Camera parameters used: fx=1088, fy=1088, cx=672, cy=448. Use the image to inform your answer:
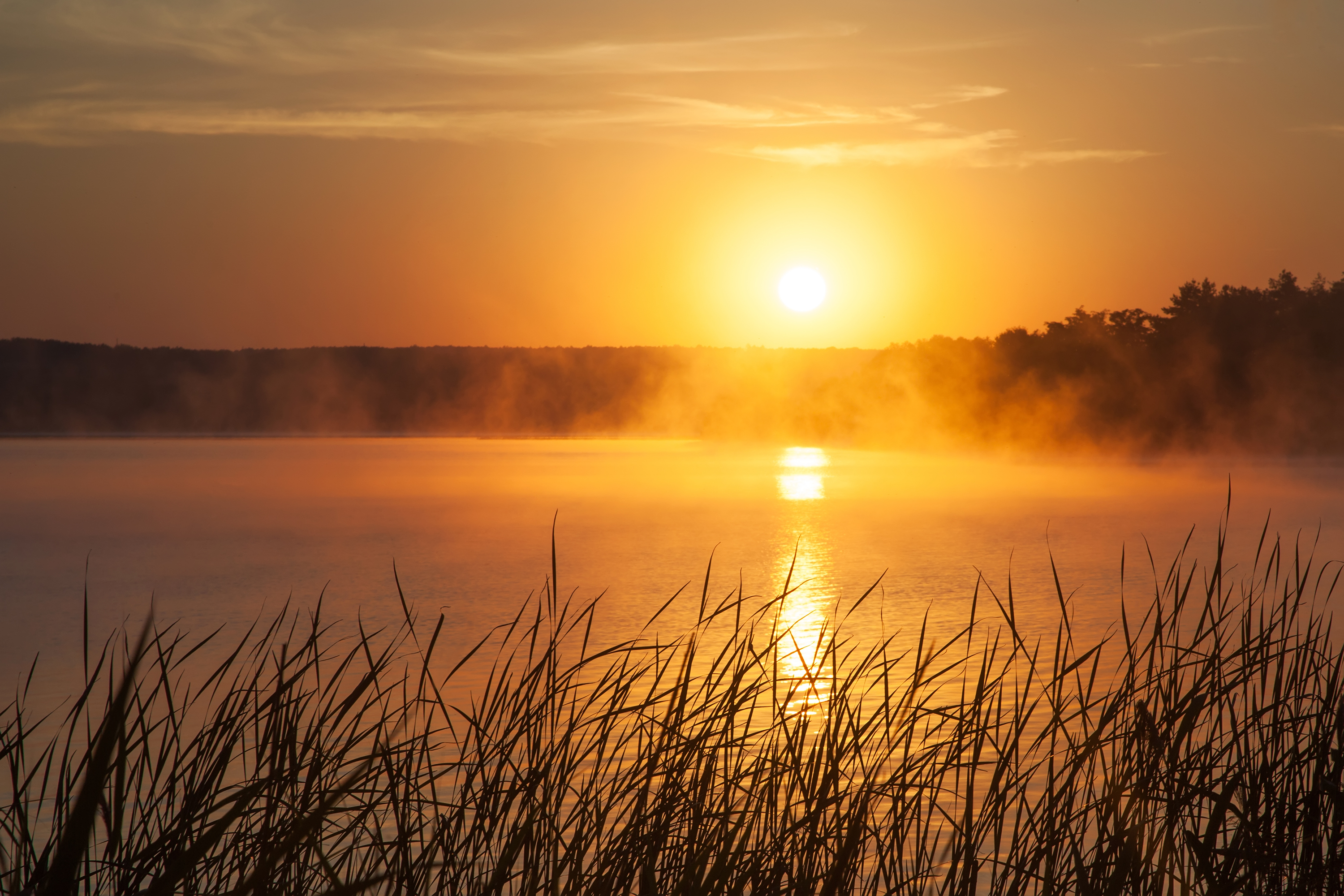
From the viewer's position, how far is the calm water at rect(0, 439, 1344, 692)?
7.09 metres

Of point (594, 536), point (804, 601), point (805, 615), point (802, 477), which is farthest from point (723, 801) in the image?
point (802, 477)

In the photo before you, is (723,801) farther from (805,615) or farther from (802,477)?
(802,477)

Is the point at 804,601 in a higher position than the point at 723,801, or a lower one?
lower

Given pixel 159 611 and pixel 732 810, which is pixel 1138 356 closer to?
pixel 159 611

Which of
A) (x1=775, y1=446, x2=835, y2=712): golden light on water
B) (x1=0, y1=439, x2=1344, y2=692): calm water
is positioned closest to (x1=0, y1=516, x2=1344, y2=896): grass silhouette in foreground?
(x1=775, y1=446, x2=835, y2=712): golden light on water

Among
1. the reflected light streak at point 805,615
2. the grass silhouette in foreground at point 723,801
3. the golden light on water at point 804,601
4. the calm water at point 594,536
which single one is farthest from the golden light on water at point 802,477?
the grass silhouette in foreground at point 723,801

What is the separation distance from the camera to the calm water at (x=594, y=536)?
709 centimetres

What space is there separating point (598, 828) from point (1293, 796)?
1.37 metres

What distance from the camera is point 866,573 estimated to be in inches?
328

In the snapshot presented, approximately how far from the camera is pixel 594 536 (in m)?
10.9

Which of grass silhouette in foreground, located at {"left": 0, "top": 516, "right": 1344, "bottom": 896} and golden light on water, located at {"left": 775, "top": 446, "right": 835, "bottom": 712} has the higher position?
grass silhouette in foreground, located at {"left": 0, "top": 516, "right": 1344, "bottom": 896}

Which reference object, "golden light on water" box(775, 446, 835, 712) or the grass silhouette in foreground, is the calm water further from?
the grass silhouette in foreground

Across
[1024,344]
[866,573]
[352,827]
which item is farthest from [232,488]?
[1024,344]

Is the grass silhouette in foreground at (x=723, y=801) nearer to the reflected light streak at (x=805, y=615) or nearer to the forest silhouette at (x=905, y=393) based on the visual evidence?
the reflected light streak at (x=805, y=615)
